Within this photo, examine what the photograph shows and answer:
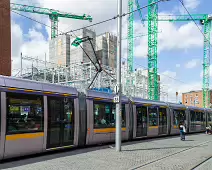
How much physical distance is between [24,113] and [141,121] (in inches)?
368

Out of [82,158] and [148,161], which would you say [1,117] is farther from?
[148,161]

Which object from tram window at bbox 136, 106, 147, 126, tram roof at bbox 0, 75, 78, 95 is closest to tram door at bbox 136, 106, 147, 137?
tram window at bbox 136, 106, 147, 126

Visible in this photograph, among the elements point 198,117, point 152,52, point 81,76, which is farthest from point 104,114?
point 152,52

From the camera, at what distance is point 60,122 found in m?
10.7

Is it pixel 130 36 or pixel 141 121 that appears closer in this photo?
pixel 141 121

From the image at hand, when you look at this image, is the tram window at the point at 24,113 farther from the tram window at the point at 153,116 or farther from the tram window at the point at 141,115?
the tram window at the point at 153,116

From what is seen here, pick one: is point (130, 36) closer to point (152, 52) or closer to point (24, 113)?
point (152, 52)

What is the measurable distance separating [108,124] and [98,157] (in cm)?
367

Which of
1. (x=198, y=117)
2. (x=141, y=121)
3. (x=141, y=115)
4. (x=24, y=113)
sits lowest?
(x=198, y=117)

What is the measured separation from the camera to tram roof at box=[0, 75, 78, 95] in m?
8.81

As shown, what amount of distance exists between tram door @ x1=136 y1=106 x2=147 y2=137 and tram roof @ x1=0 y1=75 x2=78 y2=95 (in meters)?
6.14

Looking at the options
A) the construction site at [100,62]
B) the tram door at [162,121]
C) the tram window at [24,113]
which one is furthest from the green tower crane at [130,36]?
the tram window at [24,113]

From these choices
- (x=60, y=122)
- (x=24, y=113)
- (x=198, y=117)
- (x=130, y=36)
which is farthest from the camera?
(x=130, y=36)

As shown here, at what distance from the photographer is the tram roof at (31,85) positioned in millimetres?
8805
